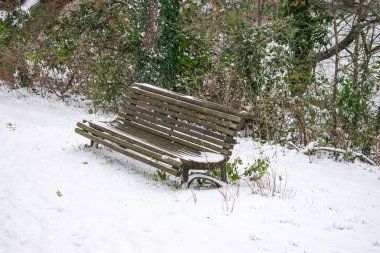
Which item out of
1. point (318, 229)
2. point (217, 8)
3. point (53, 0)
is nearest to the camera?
point (318, 229)

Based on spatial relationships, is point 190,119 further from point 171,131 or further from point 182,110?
point 171,131

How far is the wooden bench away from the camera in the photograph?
497cm

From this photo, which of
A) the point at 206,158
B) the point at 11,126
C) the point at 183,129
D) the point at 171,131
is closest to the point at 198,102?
the point at 183,129

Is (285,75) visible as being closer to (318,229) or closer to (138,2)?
(138,2)

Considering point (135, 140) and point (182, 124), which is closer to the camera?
point (135, 140)

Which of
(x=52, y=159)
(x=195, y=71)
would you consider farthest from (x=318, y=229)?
(x=195, y=71)

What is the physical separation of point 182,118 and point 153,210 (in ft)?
5.82

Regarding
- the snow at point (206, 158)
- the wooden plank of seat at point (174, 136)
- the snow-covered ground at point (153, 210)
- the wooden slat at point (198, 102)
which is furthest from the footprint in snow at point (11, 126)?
the snow at point (206, 158)

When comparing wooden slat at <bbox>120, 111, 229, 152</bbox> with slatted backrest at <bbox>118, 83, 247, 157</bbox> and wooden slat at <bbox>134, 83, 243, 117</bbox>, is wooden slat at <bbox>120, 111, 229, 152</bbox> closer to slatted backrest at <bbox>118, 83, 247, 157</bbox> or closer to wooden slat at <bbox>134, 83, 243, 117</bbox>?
slatted backrest at <bbox>118, 83, 247, 157</bbox>

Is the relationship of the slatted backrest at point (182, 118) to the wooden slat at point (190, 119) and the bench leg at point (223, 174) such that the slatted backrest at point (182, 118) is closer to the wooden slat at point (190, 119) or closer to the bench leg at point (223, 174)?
the wooden slat at point (190, 119)

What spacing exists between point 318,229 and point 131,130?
10.4 ft

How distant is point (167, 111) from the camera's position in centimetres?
590

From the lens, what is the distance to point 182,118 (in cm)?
570

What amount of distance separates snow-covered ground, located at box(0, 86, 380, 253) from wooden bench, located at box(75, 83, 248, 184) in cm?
32
